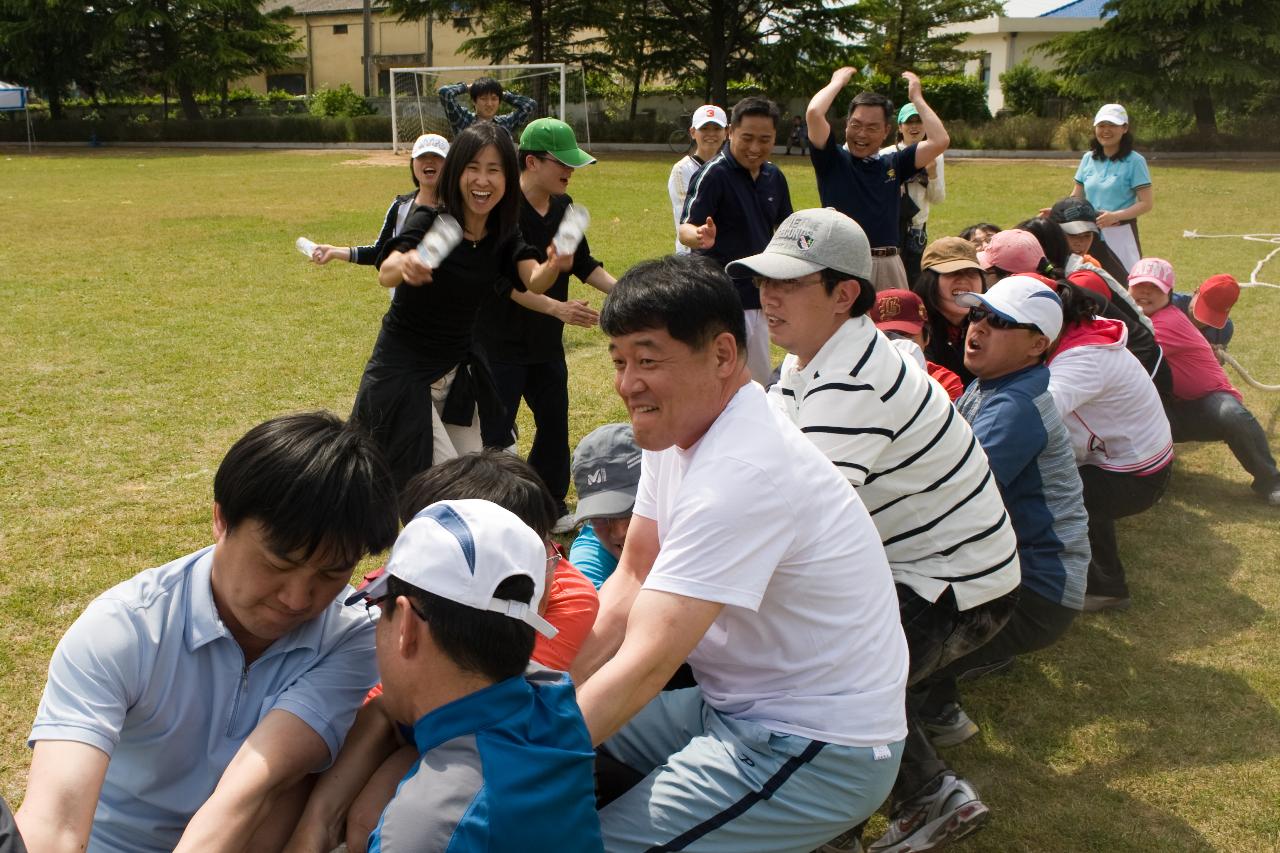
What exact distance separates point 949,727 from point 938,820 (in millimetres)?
693

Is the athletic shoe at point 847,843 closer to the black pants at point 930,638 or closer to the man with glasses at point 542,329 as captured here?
the black pants at point 930,638

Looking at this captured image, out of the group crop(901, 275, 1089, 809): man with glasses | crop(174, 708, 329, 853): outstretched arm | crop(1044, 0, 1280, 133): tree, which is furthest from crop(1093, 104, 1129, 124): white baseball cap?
crop(1044, 0, 1280, 133): tree

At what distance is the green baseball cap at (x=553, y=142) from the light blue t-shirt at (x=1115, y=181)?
4938mm

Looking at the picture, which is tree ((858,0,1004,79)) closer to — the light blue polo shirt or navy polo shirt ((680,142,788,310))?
navy polo shirt ((680,142,788,310))

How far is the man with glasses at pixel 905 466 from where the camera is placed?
289 cm

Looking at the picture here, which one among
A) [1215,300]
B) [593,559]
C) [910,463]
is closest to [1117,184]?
[1215,300]

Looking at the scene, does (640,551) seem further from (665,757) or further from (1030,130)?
(1030,130)

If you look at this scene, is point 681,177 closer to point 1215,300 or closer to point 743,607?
point 1215,300

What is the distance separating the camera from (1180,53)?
30.8 metres

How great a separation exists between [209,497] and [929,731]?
3813 mm

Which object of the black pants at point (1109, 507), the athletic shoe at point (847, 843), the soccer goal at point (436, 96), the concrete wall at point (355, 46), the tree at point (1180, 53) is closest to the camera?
the athletic shoe at point (847, 843)

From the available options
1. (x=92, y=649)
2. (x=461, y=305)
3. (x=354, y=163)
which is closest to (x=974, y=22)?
(x=354, y=163)

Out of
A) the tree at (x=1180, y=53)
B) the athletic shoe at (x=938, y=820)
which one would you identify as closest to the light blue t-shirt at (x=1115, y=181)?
the athletic shoe at (x=938, y=820)

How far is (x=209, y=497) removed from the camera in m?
5.67
